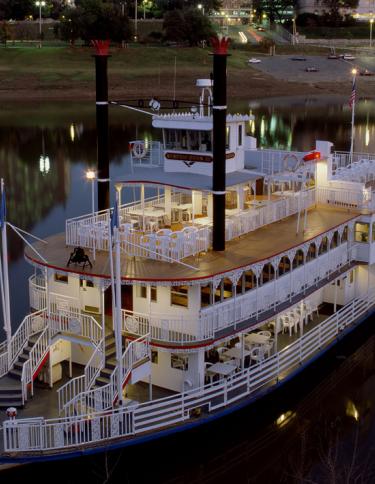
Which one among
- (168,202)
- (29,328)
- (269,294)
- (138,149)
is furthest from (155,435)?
(138,149)

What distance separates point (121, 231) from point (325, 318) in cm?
747

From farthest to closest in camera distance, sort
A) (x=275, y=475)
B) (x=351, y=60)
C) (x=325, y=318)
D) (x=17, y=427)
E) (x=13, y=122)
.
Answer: (x=351, y=60) → (x=13, y=122) → (x=325, y=318) → (x=275, y=475) → (x=17, y=427)

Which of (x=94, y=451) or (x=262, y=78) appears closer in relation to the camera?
(x=94, y=451)

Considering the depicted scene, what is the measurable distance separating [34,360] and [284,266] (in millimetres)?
7995

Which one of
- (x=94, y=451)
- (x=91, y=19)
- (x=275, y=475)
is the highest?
(x=91, y=19)

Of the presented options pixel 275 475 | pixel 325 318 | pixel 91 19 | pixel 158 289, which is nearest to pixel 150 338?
pixel 158 289

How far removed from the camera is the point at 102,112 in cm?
2442

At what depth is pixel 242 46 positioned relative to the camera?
153 meters

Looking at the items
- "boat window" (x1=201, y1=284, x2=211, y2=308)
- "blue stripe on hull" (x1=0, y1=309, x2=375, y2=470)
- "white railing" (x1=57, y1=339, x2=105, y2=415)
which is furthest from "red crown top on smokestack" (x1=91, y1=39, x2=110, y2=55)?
"blue stripe on hull" (x1=0, y1=309, x2=375, y2=470)

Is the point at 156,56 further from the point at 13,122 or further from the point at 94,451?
the point at 94,451

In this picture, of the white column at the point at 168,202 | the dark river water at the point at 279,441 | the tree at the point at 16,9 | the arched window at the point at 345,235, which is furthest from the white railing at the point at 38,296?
the tree at the point at 16,9

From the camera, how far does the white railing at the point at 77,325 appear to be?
19.0m

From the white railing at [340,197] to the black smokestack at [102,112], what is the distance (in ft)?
25.9

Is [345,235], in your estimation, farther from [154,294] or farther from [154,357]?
[154,357]
